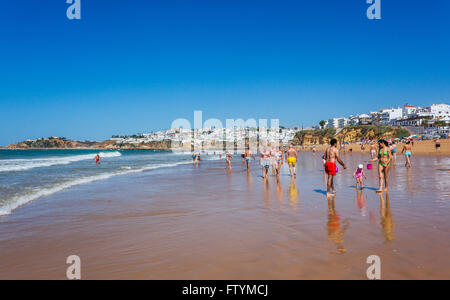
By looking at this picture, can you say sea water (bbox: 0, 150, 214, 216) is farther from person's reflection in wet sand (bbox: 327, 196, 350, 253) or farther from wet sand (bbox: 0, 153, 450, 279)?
person's reflection in wet sand (bbox: 327, 196, 350, 253)

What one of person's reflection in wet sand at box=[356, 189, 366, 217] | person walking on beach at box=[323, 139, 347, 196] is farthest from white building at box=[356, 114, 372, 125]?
person walking on beach at box=[323, 139, 347, 196]

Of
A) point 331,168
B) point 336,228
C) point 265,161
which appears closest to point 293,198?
point 331,168

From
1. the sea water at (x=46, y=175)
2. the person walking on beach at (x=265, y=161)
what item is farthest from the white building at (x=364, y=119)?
the person walking on beach at (x=265, y=161)

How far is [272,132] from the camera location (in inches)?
6029

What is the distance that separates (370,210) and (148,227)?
4.58m

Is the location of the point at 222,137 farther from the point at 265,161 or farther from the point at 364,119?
the point at 265,161

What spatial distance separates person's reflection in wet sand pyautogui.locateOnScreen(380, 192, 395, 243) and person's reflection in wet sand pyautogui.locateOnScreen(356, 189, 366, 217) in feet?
1.11

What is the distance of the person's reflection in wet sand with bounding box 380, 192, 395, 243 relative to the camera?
4.54 metres

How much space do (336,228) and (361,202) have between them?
8.31ft

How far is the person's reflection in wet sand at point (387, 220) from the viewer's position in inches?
179

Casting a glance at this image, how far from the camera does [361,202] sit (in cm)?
712
